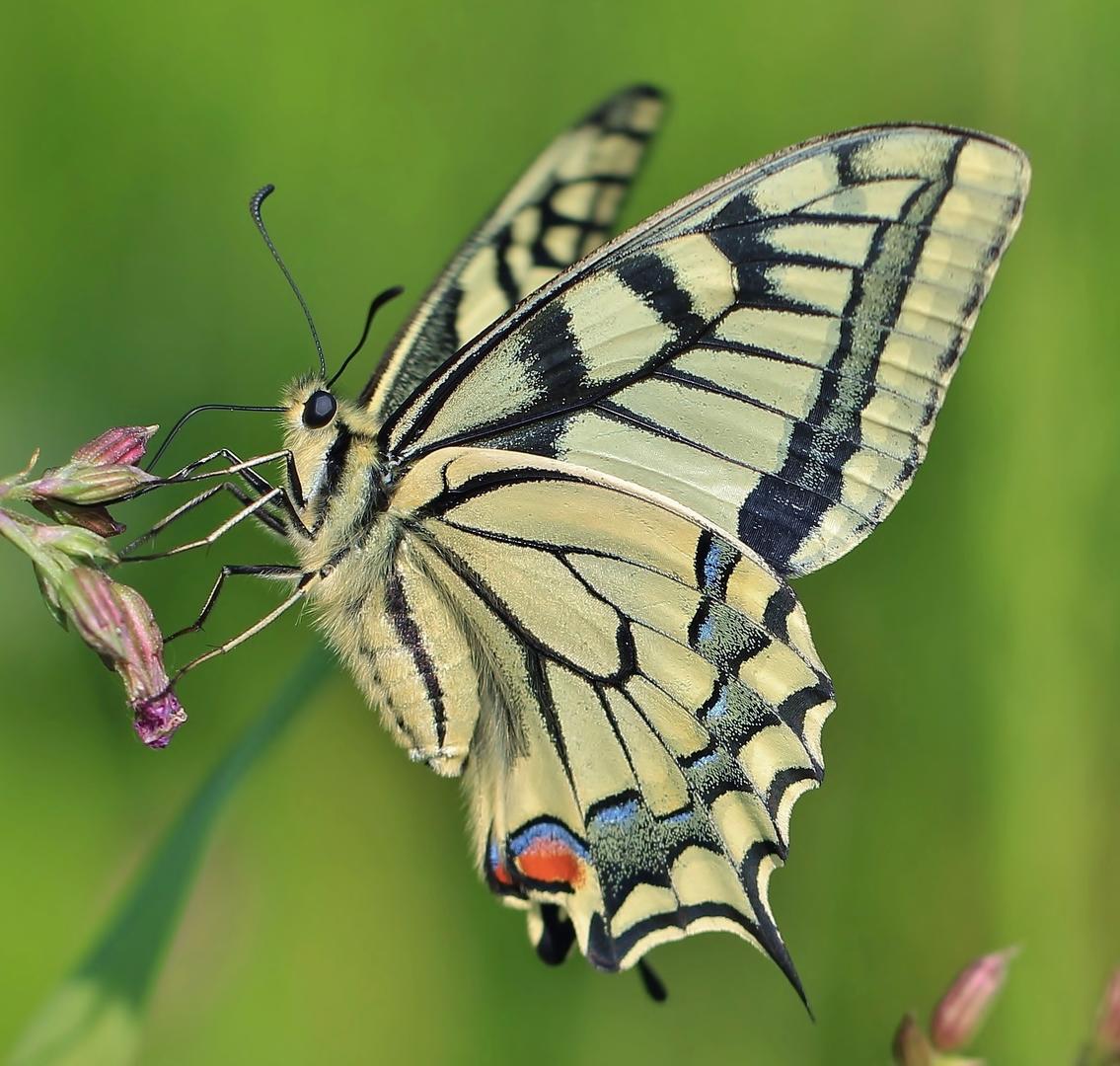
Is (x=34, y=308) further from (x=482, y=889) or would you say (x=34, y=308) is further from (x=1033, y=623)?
(x=1033, y=623)

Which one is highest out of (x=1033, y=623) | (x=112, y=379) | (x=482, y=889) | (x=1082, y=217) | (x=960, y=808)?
(x=112, y=379)

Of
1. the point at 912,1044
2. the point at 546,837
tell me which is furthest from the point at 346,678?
the point at 912,1044

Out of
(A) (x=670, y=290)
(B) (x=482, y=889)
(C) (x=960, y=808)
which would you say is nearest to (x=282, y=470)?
(A) (x=670, y=290)

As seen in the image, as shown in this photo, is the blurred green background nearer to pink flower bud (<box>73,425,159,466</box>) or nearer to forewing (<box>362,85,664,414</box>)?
forewing (<box>362,85,664,414</box>)

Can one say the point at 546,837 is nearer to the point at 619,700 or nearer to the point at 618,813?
the point at 618,813

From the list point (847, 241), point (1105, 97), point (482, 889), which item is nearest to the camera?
point (847, 241)
